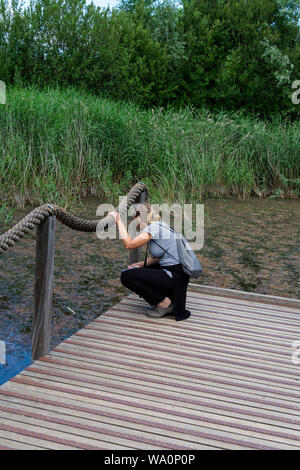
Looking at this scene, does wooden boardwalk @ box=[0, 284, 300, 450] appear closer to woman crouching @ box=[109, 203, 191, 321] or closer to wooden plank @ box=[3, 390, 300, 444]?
wooden plank @ box=[3, 390, 300, 444]

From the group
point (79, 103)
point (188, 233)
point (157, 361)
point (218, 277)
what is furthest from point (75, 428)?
point (79, 103)

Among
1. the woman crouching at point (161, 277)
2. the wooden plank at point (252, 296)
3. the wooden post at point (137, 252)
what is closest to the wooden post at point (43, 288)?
the woman crouching at point (161, 277)

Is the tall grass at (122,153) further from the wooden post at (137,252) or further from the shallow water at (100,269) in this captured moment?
the wooden post at (137,252)

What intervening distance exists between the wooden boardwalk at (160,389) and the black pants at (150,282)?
0.54 feet

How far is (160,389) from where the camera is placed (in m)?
2.72

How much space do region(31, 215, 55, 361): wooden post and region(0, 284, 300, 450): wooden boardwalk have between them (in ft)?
0.31

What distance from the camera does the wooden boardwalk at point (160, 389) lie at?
2.30m

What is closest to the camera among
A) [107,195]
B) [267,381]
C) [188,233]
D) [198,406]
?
[198,406]

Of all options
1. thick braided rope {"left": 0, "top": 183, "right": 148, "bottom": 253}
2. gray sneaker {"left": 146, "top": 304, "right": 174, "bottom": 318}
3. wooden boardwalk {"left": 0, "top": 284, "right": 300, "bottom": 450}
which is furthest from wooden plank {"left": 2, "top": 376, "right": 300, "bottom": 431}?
gray sneaker {"left": 146, "top": 304, "right": 174, "bottom": 318}

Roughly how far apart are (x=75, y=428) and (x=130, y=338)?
1079mm

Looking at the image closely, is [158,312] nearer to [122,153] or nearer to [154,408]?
[154,408]

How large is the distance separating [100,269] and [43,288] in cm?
293

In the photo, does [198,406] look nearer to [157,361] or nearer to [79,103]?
[157,361]

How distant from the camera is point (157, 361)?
3.06 metres
